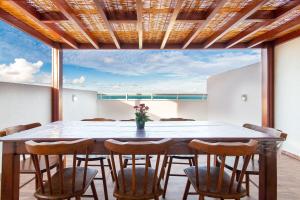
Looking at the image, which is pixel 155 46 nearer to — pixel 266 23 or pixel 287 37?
pixel 266 23

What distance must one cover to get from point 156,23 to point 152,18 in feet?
0.75

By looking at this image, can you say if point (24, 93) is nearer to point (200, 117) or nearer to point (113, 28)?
point (113, 28)

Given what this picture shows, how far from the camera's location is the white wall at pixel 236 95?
522cm

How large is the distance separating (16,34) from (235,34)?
4.83 m

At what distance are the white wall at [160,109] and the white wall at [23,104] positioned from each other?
1.95m

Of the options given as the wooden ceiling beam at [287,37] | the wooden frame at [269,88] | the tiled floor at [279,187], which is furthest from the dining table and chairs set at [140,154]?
the wooden frame at [269,88]

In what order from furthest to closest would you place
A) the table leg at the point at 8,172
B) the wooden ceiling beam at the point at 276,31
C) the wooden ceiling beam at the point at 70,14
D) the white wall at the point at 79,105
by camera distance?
the white wall at the point at 79,105
the wooden ceiling beam at the point at 276,31
the wooden ceiling beam at the point at 70,14
the table leg at the point at 8,172

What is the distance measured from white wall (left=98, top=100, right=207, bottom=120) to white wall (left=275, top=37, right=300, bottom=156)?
6.86 feet

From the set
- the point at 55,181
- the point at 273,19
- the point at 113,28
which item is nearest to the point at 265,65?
the point at 273,19

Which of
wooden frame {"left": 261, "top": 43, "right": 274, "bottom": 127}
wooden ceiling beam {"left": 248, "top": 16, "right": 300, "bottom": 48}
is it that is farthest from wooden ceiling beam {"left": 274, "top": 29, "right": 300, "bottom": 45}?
wooden ceiling beam {"left": 248, "top": 16, "right": 300, "bottom": 48}

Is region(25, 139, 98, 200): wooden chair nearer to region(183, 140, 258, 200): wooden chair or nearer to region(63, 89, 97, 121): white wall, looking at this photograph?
region(183, 140, 258, 200): wooden chair

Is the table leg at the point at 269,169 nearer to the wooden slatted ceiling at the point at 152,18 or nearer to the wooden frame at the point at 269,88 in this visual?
the wooden slatted ceiling at the point at 152,18

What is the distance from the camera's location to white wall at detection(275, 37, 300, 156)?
13.4 feet

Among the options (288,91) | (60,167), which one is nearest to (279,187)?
(288,91)
